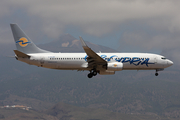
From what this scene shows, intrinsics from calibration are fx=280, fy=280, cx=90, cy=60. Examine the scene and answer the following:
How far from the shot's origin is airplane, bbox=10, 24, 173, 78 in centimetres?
5810

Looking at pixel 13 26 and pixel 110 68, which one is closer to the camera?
pixel 110 68

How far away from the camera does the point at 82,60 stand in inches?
2335

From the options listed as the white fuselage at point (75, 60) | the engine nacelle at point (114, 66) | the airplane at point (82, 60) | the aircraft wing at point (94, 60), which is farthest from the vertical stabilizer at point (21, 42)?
the engine nacelle at point (114, 66)

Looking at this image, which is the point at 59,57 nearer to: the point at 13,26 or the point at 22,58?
the point at 22,58

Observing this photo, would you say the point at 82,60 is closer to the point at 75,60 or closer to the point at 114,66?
the point at 75,60

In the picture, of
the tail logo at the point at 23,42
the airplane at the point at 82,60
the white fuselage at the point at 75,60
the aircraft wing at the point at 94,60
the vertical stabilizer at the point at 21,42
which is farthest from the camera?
the tail logo at the point at 23,42

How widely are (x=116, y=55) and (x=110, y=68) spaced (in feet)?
13.7

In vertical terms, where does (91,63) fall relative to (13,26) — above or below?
below

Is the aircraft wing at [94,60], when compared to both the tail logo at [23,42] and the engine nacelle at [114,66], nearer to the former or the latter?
the engine nacelle at [114,66]

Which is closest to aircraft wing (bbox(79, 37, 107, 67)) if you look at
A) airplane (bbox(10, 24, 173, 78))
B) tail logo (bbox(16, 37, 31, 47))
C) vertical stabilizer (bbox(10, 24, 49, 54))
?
airplane (bbox(10, 24, 173, 78))

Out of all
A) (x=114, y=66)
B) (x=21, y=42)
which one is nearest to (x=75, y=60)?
(x=114, y=66)

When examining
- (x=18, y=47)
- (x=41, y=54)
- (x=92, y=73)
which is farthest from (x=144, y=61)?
(x=18, y=47)

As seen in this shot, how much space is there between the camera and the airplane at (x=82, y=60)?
58.1m

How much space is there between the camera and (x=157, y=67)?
62281mm
